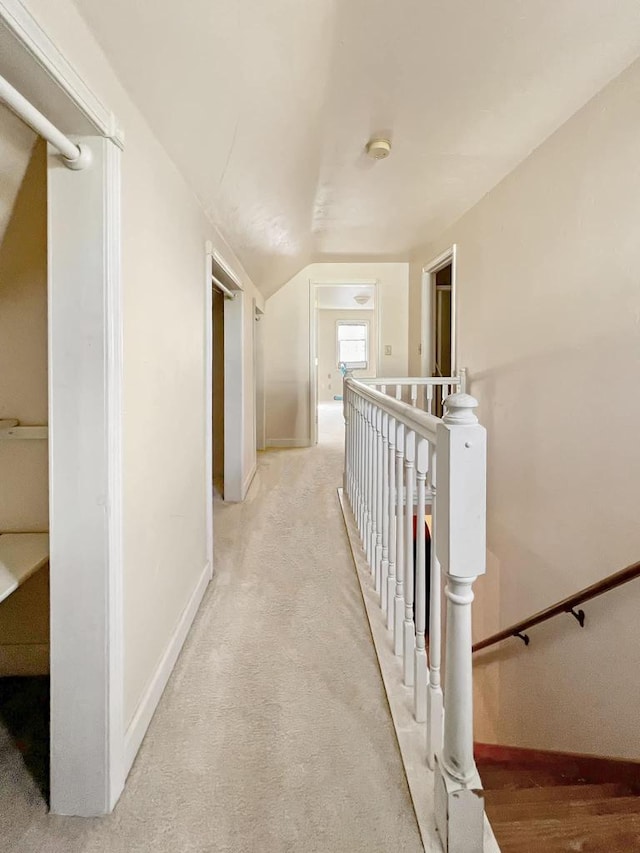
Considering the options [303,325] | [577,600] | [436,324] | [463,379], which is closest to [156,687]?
[577,600]

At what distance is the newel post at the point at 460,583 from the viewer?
32.0 inches

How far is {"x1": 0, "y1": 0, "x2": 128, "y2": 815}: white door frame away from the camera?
993mm

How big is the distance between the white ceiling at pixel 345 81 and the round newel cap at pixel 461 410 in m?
1.08

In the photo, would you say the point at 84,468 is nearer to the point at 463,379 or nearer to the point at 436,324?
the point at 463,379

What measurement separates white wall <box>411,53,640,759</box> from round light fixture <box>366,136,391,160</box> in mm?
837

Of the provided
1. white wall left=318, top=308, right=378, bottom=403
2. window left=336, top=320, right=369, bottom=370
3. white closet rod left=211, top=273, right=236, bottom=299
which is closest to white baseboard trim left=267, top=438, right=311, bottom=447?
white closet rod left=211, top=273, right=236, bottom=299

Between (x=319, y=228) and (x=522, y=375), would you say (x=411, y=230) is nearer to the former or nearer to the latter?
(x=319, y=228)

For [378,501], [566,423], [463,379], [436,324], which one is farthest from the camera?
[436,324]

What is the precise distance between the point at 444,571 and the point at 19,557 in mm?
1150

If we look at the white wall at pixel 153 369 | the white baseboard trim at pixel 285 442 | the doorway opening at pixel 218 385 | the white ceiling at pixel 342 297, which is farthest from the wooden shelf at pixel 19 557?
the white ceiling at pixel 342 297

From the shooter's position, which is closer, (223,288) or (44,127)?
(44,127)

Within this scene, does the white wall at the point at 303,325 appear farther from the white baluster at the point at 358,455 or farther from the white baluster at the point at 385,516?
the white baluster at the point at 385,516

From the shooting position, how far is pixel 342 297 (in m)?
8.16

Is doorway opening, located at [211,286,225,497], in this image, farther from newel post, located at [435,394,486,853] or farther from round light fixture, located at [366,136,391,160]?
newel post, located at [435,394,486,853]
